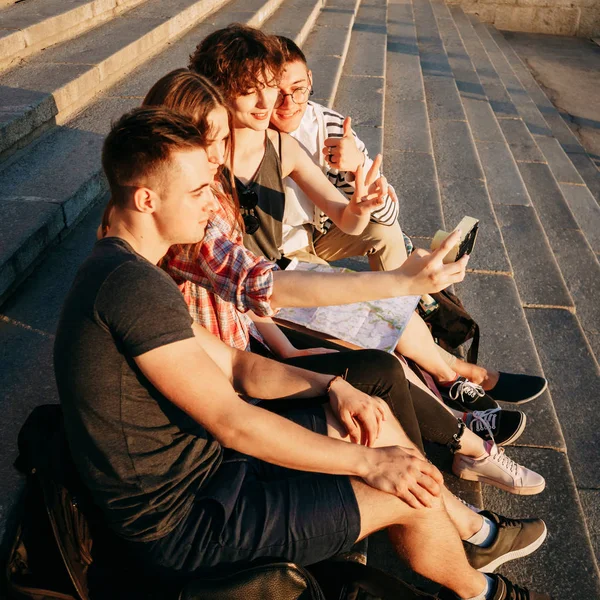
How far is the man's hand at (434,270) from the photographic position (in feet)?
6.57

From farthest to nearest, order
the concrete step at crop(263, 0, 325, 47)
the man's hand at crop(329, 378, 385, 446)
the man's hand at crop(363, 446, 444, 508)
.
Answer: the concrete step at crop(263, 0, 325, 47) < the man's hand at crop(329, 378, 385, 446) < the man's hand at crop(363, 446, 444, 508)

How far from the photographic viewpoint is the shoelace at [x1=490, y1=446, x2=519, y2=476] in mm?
2646

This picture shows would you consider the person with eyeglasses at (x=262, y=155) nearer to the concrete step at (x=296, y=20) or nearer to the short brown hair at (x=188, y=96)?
Answer: the short brown hair at (x=188, y=96)

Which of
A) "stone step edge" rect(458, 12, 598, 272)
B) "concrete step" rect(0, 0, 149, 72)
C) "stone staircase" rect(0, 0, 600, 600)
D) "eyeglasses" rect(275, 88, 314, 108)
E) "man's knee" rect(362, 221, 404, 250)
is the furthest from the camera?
"stone step edge" rect(458, 12, 598, 272)

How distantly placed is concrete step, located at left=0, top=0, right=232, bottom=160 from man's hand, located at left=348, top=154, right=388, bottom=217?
6.08ft

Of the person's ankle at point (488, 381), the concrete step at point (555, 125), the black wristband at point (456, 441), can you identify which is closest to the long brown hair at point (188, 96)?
the black wristband at point (456, 441)

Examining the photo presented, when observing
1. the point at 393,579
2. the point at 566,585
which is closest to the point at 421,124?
the point at 566,585

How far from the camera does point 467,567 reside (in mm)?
2047

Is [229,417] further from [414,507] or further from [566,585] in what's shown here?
[566,585]

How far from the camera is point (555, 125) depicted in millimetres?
8695

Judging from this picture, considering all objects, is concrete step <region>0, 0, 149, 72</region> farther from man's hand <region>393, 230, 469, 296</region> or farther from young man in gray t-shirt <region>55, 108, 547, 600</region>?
man's hand <region>393, 230, 469, 296</region>

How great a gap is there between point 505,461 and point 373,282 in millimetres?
1037

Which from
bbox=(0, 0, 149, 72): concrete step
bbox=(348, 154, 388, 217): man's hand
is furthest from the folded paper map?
bbox=(0, 0, 149, 72): concrete step

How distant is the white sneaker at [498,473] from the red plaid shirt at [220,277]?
1.05 meters
